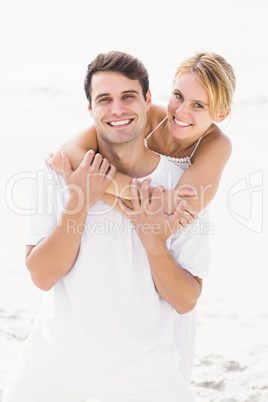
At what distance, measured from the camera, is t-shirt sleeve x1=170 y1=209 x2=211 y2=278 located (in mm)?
2348

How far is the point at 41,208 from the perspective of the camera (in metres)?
2.26

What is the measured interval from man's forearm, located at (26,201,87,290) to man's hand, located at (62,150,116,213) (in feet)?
0.16

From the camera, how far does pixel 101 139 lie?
2.48 metres

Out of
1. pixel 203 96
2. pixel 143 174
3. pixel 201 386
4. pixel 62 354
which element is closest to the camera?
pixel 62 354

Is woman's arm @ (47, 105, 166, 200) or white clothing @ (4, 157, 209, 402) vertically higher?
woman's arm @ (47, 105, 166, 200)

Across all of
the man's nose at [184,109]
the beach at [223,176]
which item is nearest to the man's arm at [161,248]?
the man's nose at [184,109]

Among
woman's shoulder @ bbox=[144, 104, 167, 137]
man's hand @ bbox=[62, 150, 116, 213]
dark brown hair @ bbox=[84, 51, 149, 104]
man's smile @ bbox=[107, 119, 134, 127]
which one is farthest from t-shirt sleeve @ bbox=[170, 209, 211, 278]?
woman's shoulder @ bbox=[144, 104, 167, 137]

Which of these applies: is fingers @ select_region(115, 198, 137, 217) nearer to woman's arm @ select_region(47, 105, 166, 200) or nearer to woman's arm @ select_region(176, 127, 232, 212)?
woman's arm @ select_region(47, 105, 166, 200)

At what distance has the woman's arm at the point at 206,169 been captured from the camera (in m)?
2.65

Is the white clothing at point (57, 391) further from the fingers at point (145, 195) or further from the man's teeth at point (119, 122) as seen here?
the man's teeth at point (119, 122)

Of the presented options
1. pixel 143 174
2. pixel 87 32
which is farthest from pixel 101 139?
→ pixel 87 32

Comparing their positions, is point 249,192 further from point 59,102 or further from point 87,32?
point 87,32

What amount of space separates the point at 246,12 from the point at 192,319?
18089 millimetres

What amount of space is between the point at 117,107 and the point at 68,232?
1.85ft
